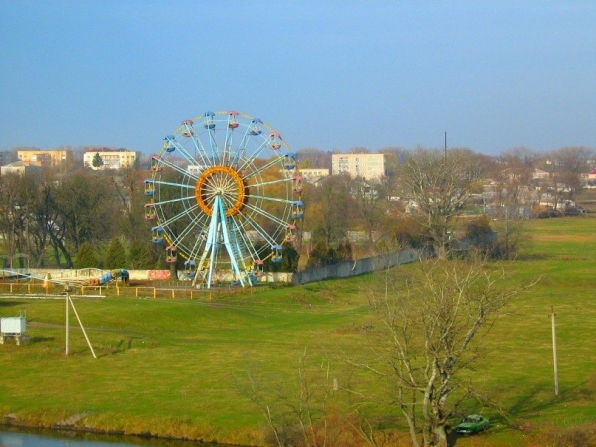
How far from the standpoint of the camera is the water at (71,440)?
32.9 m

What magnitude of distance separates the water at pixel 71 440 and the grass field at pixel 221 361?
48cm

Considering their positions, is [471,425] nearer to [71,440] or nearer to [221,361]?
[71,440]

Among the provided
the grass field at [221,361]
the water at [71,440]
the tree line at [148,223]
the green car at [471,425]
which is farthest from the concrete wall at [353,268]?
the green car at [471,425]

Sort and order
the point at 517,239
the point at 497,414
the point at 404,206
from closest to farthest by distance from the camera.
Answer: the point at 497,414
the point at 517,239
the point at 404,206

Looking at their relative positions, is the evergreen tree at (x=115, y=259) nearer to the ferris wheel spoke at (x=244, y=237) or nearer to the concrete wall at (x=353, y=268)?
the ferris wheel spoke at (x=244, y=237)

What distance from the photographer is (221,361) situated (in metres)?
42.8

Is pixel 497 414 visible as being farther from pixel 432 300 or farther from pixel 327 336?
pixel 327 336

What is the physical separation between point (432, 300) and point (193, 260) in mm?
40377

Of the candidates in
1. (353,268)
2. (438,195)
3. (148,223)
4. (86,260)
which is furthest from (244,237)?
(438,195)

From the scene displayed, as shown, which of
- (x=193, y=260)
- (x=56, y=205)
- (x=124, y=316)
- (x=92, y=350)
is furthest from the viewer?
(x=56, y=205)

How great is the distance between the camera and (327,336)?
5050cm

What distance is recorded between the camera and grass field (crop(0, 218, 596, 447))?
33.8 metres

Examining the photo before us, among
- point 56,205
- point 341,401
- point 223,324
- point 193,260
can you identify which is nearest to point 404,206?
point 56,205

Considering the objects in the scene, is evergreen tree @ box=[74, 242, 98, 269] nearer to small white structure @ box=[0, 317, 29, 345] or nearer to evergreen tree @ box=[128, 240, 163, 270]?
evergreen tree @ box=[128, 240, 163, 270]
